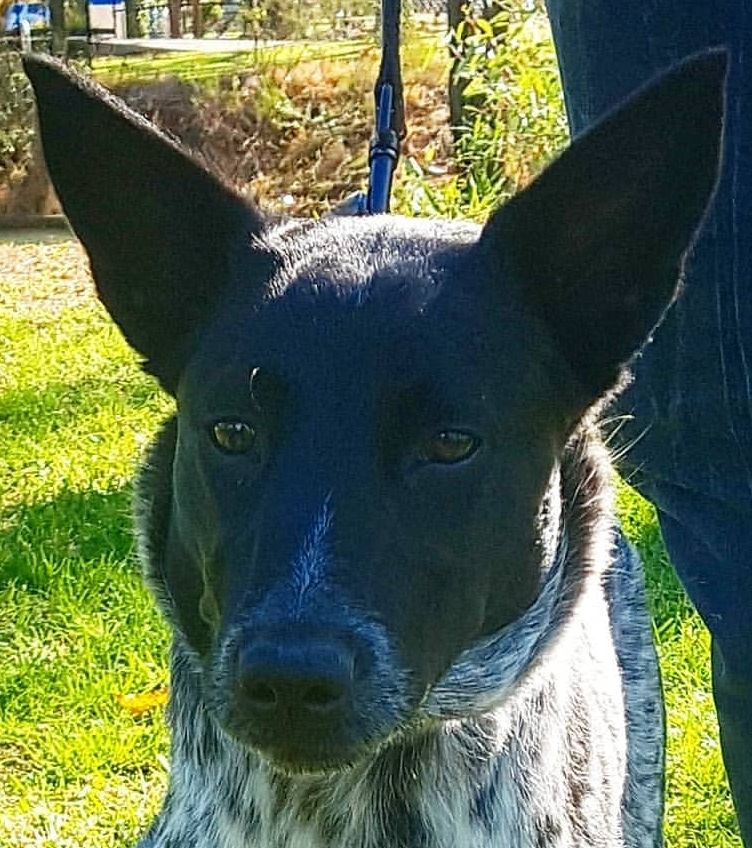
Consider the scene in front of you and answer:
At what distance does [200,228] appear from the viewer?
2430 mm

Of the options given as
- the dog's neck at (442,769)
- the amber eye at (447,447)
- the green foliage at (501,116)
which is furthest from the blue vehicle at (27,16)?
the amber eye at (447,447)

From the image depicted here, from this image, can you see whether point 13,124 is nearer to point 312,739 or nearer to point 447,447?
point 447,447

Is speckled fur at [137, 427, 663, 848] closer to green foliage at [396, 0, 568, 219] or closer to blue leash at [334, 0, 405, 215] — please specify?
blue leash at [334, 0, 405, 215]

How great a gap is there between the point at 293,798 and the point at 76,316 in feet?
19.5

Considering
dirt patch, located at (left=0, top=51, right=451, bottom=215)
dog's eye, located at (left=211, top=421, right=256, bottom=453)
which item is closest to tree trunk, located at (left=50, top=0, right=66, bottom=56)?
dirt patch, located at (left=0, top=51, right=451, bottom=215)

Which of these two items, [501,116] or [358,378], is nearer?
[358,378]

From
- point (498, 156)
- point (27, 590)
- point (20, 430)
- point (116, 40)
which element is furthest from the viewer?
point (116, 40)

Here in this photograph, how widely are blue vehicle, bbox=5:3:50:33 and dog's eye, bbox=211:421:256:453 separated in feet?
33.5

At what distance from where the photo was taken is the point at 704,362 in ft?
8.27

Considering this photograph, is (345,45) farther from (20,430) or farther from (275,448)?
(275,448)

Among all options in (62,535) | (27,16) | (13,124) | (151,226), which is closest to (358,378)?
(151,226)

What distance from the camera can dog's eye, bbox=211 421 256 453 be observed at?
6.98 ft

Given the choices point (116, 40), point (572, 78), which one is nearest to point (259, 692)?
point (572, 78)

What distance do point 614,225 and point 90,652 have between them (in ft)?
7.59
